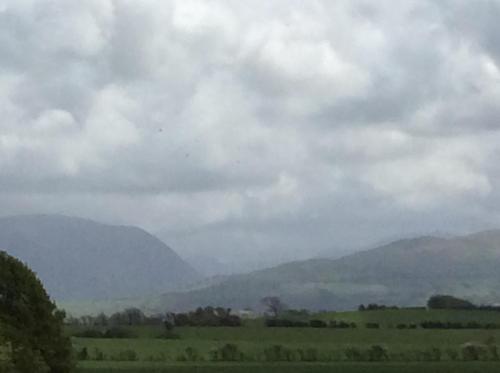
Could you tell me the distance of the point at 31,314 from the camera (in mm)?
35688

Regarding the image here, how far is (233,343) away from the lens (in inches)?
4215

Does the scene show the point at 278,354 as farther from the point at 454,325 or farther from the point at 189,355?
the point at 454,325

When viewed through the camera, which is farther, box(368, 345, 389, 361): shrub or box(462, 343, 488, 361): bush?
box(368, 345, 389, 361): shrub

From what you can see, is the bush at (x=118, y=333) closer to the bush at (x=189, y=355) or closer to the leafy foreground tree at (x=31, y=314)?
the bush at (x=189, y=355)

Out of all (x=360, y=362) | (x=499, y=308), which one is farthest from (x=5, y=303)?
(x=499, y=308)

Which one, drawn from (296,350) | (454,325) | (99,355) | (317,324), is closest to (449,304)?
(454,325)

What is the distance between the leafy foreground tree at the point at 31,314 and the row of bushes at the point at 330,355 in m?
55.6

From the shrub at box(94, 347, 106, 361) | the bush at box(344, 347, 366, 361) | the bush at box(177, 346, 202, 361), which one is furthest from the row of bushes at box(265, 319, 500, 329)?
the shrub at box(94, 347, 106, 361)

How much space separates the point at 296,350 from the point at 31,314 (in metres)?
64.9

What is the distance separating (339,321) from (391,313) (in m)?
9.92

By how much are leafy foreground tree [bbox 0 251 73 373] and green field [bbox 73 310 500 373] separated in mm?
36534

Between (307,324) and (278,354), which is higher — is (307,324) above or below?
above

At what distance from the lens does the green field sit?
82812mm

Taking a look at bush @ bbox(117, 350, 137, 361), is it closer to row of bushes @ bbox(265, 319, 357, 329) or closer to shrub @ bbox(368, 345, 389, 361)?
shrub @ bbox(368, 345, 389, 361)
